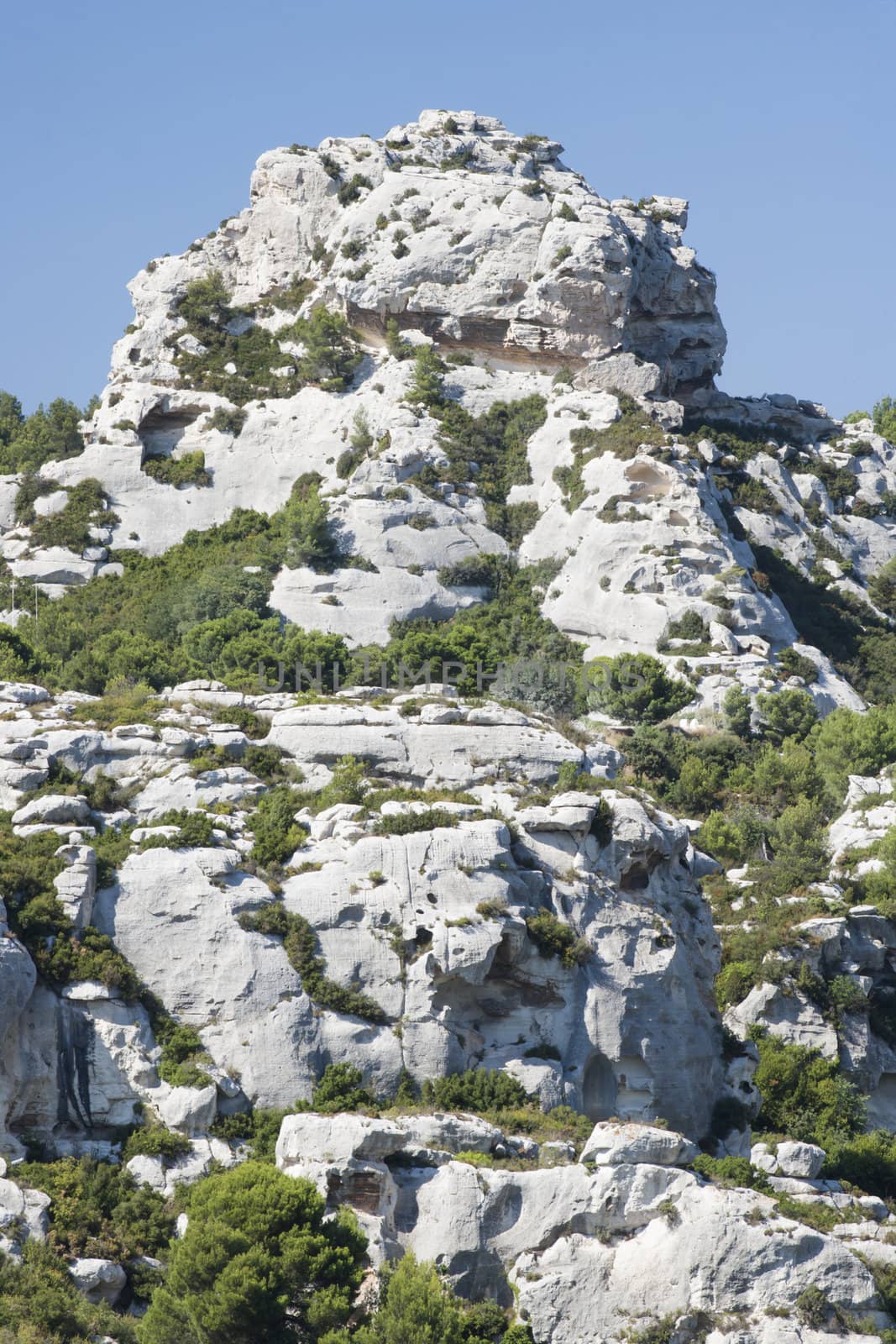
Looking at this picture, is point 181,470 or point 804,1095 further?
point 181,470

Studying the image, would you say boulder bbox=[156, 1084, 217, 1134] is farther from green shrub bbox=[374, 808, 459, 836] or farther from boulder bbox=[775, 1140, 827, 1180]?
boulder bbox=[775, 1140, 827, 1180]

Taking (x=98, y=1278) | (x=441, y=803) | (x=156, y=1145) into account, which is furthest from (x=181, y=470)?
(x=98, y=1278)

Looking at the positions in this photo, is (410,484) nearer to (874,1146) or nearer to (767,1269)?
(874,1146)

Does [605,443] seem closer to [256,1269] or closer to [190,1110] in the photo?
[190,1110]

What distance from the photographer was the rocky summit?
4178 cm

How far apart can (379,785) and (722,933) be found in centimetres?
1260

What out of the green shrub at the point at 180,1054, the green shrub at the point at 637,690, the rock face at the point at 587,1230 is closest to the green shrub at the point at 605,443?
the green shrub at the point at 637,690

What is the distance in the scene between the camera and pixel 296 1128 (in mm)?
43000

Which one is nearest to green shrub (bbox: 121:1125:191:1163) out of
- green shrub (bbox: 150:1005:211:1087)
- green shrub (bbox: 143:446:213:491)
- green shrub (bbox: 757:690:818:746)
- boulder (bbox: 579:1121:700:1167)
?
green shrub (bbox: 150:1005:211:1087)

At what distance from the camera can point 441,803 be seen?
53625mm

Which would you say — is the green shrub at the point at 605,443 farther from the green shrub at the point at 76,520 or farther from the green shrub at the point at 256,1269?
the green shrub at the point at 256,1269

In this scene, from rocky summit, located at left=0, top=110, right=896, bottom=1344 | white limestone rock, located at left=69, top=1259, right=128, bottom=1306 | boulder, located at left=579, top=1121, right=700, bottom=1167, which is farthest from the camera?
boulder, located at left=579, top=1121, right=700, bottom=1167

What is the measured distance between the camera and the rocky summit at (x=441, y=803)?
1645 inches

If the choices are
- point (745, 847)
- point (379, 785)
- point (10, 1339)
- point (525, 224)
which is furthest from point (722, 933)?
point (525, 224)
